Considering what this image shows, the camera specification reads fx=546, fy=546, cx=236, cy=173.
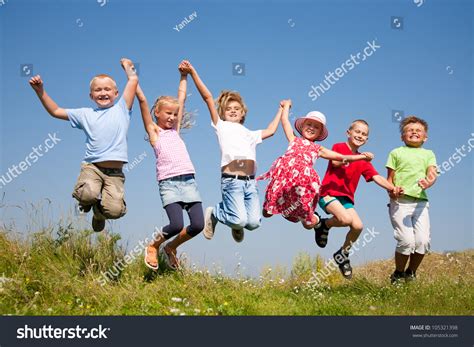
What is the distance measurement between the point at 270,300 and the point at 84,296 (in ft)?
8.02

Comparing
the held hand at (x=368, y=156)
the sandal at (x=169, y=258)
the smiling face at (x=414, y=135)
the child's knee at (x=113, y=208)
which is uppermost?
the smiling face at (x=414, y=135)

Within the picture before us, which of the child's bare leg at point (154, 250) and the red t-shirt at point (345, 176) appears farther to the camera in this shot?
the red t-shirt at point (345, 176)

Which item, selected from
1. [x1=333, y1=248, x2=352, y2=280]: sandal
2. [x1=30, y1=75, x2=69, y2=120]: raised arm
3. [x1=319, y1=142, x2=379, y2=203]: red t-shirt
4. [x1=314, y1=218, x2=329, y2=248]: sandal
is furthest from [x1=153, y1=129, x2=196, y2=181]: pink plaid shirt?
[x1=333, y1=248, x2=352, y2=280]: sandal

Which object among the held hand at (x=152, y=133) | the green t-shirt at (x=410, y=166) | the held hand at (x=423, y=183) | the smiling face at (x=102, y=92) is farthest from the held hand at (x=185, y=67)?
the held hand at (x=423, y=183)

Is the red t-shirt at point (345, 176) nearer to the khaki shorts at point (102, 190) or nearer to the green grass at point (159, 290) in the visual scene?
the green grass at point (159, 290)

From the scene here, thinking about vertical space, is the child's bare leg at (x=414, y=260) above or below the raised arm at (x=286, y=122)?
below

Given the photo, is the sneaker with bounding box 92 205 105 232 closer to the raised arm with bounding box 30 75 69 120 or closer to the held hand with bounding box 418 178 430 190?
the raised arm with bounding box 30 75 69 120

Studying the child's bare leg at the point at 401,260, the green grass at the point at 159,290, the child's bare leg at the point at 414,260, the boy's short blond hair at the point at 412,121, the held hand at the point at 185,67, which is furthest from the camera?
the boy's short blond hair at the point at 412,121

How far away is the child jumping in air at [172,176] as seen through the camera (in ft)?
25.5

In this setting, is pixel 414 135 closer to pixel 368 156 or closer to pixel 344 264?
pixel 368 156

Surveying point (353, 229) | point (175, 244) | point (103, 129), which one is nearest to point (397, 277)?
point (353, 229)
